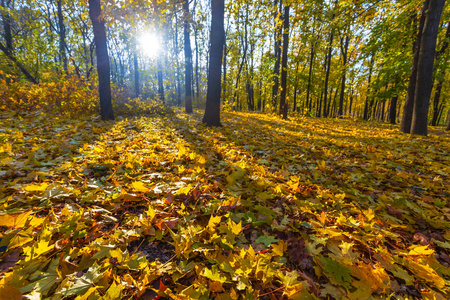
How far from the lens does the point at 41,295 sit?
86cm

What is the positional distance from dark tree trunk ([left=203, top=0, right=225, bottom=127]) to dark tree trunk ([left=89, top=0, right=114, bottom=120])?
10.9 feet

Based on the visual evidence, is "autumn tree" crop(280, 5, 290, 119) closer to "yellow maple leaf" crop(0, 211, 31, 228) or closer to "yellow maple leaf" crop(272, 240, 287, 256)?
"yellow maple leaf" crop(272, 240, 287, 256)

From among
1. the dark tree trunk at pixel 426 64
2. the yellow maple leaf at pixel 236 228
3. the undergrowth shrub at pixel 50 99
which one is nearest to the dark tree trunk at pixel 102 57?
the undergrowth shrub at pixel 50 99

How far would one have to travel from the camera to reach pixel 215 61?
5578mm

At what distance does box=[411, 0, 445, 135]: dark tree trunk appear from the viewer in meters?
5.05

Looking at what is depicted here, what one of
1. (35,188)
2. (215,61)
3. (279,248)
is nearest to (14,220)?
(35,188)

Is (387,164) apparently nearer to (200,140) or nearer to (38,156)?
(200,140)

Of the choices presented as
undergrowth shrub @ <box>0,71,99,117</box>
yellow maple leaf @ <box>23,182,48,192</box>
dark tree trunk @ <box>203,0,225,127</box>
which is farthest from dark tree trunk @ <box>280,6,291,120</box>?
yellow maple leaf @ <box>23,182,48,192</box>

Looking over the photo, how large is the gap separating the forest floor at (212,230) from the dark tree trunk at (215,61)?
11.2 feet

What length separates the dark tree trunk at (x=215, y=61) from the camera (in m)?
5.26

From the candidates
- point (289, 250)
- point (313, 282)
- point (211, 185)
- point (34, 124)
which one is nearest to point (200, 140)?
point (211, 185)

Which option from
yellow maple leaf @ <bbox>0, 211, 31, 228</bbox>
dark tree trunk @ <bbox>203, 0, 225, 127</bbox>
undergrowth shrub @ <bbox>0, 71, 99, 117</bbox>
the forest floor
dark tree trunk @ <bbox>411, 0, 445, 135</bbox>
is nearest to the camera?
the forest floor

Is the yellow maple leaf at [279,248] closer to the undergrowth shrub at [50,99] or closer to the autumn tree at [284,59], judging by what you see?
the undergrowth shrub at [50,99]

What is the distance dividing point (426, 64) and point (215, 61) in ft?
20.2
